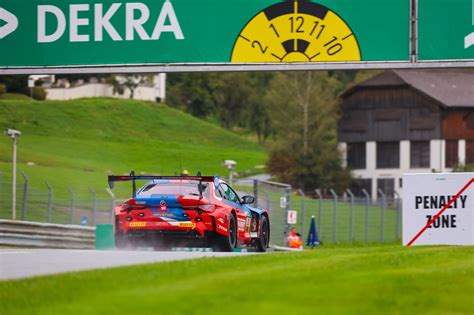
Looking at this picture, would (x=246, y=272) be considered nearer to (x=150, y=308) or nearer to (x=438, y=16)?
(x=150, y=308)

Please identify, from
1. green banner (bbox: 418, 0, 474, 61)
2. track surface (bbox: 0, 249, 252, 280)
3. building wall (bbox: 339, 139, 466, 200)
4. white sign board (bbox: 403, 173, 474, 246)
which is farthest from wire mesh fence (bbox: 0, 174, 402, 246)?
building wall (bbox: 339, 139, 466, 200)

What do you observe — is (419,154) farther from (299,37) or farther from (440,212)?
(299,37)

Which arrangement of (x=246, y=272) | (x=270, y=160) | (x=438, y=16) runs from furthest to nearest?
(x=270, y=160) → (x=438, y=16) → (x=246, y=272)

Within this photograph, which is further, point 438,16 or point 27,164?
point 27,164

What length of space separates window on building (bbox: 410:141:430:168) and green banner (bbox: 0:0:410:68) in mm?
65469

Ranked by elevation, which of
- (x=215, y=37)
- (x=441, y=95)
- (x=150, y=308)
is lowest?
(x=150, y=308)

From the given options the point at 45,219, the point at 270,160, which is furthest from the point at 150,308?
the point at 270,160

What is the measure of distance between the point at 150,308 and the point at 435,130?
7805 centimetres

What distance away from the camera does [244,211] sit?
1970 cm

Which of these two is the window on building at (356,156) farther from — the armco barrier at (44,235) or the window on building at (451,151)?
the armco barrier at (44,235)

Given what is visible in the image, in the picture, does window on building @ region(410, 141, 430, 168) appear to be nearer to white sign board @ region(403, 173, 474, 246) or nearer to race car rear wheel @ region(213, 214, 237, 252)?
white sign board @ region(403, 173, 474, 246)

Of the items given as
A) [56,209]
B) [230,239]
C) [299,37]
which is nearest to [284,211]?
[56,209]

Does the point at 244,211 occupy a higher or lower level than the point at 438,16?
lower

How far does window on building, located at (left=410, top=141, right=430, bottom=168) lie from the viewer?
8588 centimetres
